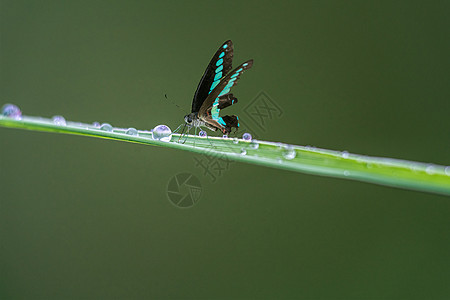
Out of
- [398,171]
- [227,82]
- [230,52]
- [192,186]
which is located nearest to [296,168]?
[398,171]

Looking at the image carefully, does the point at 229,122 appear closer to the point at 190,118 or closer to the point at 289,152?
the point at 190,118

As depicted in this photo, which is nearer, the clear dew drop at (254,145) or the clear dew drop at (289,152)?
the clear dew drop at (289,152)

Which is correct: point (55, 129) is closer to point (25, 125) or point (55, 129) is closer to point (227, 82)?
point (25, 125)

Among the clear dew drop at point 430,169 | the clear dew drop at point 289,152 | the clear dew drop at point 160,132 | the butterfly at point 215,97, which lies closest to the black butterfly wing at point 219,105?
the butterfly at point 215,97

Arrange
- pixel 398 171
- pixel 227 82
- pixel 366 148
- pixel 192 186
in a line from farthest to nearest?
pixel 366 148
pixel 227 82
pixel 192 186
pixel 398 171

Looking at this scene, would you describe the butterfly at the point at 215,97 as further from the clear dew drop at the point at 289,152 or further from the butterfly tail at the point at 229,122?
the clear dew drop at the point at 289,152

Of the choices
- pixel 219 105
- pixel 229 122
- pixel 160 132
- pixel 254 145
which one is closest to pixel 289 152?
pixel 254 145

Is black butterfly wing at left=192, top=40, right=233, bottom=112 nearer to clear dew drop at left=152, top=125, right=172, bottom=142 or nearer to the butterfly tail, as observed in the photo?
the butterfly tail

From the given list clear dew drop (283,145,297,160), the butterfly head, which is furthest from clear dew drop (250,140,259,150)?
the butterfly head
